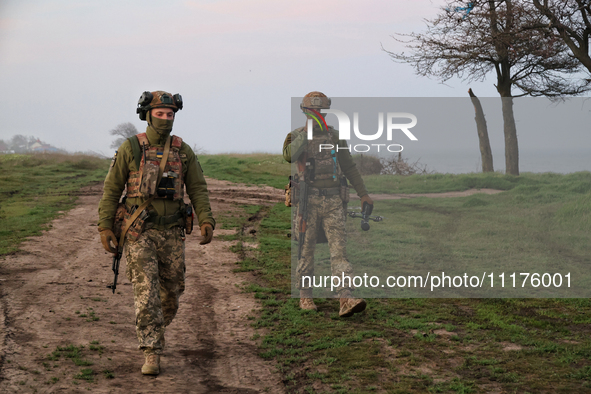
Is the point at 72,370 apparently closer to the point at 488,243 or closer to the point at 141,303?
the point at 141,303

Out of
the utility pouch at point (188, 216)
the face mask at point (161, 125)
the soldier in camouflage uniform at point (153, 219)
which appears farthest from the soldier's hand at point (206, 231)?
the face mask at point (161, 125)

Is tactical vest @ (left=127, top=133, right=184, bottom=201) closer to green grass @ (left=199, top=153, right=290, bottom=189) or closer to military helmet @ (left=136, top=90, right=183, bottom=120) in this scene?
military helmet @ (left=136, top=90, right=183, bottom=120)

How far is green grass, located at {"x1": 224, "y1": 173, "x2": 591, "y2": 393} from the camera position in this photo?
466 cm

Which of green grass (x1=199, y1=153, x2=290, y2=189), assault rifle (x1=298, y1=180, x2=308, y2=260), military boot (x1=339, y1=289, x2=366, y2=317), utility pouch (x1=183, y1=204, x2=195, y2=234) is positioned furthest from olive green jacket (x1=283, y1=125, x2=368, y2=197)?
green grass (x1=199, y1=153, x2=290, y2=189)

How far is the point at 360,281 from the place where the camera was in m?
8.00

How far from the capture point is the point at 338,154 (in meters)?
6.82

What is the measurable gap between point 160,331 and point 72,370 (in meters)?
0.75

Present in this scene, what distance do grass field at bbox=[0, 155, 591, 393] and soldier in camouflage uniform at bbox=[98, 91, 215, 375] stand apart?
111 cm

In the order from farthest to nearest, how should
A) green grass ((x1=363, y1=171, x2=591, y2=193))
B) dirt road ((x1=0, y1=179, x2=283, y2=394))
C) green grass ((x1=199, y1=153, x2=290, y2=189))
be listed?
green grass ((x1=199, y1=153, x2=290, y2=189)), green grass ((x1=363, y1=171, x2=591, y2=193)), dirt road ((x1=0, y1=179, x2=283, y2=394))

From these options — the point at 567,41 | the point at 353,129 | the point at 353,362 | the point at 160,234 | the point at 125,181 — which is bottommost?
the point at 353,362

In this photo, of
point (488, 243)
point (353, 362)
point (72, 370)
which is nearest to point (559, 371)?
point (353, 362)

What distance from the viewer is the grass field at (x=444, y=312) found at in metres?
4.75

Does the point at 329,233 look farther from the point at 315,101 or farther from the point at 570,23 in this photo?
the point at 570,23

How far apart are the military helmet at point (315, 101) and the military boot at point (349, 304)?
209 cm
